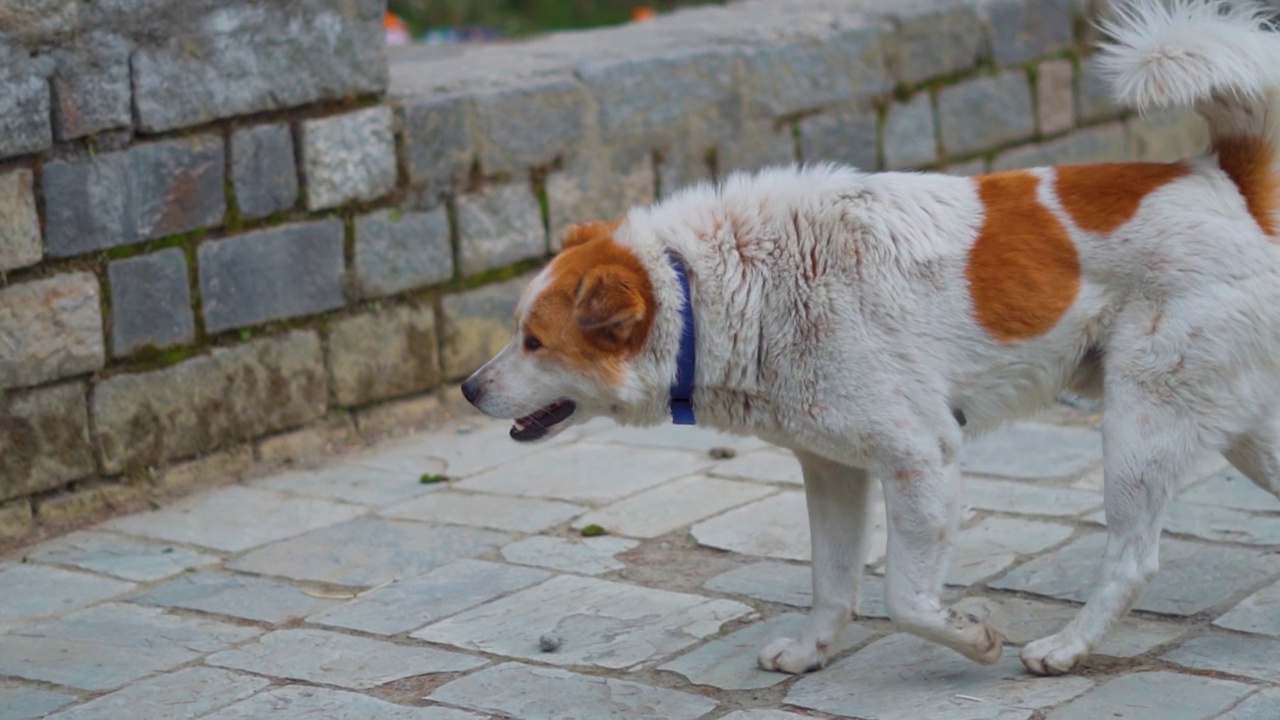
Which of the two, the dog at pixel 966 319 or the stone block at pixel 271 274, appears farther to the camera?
the stone block at pixel 271 274

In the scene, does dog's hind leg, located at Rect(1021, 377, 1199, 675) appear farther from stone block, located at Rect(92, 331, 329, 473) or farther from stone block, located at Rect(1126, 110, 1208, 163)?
stone block, located at Rect(1126, 110, 1208, 163)

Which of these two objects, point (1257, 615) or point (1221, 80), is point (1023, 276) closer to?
point (1221, 80)

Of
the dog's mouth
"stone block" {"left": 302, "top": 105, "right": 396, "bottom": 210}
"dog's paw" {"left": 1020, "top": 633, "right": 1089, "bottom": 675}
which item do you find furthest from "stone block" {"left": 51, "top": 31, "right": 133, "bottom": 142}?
"dog's paw" {"left": 1020, "top": 633, "right": 1089, "bottom": 675}

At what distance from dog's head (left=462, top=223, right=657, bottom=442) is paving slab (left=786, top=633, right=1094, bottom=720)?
81 cm

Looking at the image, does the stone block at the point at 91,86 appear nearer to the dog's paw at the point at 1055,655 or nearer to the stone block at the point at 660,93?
the stone block at the point at 660,93

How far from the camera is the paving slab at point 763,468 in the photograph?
17.9 feet

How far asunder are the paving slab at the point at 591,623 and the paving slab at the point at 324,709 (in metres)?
0.39

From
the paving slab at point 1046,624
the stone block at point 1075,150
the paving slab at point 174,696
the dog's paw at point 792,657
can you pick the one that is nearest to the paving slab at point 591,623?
the dog's paw at point 792,657

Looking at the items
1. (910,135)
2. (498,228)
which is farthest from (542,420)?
(910,135)

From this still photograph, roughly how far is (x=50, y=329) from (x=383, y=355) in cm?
135

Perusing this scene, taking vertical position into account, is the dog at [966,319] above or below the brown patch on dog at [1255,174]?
below

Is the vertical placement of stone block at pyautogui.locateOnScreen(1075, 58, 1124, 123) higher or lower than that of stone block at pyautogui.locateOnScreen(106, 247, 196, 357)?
higher

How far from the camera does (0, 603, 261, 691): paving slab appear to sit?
158 inches

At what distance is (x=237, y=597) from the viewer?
4566 millimetres
